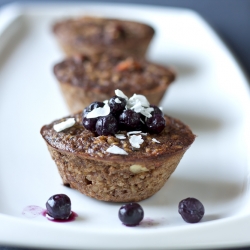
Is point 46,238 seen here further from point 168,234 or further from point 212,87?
point 212,87

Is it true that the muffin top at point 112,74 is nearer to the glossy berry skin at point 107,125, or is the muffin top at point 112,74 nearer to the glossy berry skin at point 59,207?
the glossy berry skin at point 107,125

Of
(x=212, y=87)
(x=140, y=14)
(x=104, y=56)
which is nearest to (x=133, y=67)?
(x=104, y=56)

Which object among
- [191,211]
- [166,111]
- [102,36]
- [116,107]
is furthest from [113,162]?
[102,36]

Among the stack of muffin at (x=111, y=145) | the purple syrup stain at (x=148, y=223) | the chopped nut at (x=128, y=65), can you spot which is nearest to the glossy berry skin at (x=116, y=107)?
the stack of muffin at (x=111, y=145)

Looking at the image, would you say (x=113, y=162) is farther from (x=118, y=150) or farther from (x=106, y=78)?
(x=106, y=78)

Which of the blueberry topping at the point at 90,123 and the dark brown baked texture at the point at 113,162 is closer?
the dark brown baked texture at the point at 113,162

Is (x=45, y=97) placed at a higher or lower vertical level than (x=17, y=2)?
lower
